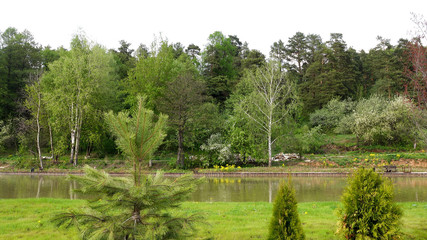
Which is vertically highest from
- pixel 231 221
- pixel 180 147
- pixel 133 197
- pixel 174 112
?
pixel 174 112

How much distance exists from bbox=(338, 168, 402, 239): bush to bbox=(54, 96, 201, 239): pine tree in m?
3.31

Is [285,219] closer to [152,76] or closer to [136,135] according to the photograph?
[136,135]

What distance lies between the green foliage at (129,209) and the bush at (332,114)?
36.7 metres

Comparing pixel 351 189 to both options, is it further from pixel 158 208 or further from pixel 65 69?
pixel 65 69

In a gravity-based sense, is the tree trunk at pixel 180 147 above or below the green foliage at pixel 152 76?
below

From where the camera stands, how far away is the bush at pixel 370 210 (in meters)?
5.04

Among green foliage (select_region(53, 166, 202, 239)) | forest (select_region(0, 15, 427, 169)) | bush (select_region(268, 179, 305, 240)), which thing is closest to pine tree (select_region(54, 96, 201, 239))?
green foliage (select_region(53, 166, 202, 239))

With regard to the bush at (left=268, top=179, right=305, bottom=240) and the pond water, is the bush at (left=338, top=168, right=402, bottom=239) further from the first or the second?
the pond water

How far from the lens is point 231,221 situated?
757 cm

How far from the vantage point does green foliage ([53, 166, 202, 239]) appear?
314 centimetres

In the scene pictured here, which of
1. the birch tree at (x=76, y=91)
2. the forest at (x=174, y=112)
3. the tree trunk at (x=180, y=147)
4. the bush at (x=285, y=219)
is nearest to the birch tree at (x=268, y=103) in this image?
the forest at (x=174, y=112)

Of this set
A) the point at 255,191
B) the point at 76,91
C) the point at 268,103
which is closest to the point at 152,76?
the point at 76,91

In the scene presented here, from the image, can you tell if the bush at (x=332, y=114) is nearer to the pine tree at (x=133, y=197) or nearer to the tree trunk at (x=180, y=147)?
Result: the tree trunk at (x=180, y=147)

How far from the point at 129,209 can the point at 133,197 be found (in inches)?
10.3
